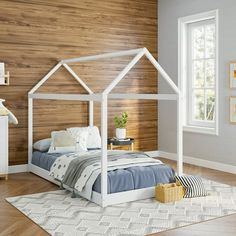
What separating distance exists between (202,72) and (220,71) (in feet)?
1.92

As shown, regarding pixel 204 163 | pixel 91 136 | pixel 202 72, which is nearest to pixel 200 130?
pixel 204 163

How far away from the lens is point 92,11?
6477mm

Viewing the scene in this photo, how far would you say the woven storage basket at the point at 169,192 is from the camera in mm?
4289

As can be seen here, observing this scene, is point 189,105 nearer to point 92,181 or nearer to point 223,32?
point 223,32

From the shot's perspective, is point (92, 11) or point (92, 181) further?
point (92, 11)

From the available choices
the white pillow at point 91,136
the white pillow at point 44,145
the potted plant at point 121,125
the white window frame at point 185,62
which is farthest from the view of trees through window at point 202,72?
the white pillow at point 44,145

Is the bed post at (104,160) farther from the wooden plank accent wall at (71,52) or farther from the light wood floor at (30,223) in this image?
the wooden plank accent wall at (71,52)

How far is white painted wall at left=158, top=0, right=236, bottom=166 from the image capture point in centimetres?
584

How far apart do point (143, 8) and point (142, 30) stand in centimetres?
37

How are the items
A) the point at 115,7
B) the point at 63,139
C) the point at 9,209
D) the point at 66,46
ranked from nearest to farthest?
1. the point at 9,209
2. the point at 63,139
3. the point at 66,46
4. the point at 115,7

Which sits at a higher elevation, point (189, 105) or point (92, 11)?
point (92, 11)

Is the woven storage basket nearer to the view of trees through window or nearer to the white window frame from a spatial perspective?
the white window frame

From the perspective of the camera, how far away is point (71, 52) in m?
6.32

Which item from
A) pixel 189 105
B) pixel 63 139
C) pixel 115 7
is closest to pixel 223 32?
pixel 189 105
